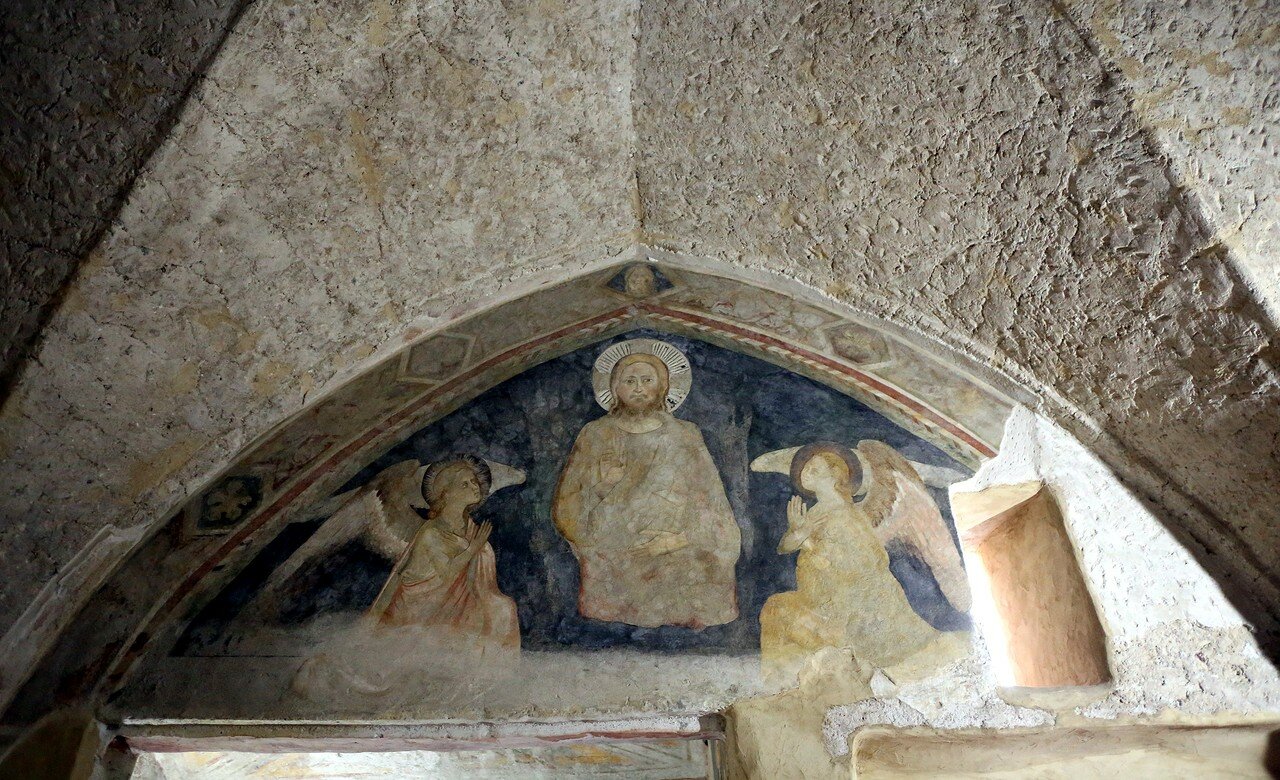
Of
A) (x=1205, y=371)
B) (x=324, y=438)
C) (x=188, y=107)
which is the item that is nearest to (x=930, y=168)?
(x=1205, y=371)

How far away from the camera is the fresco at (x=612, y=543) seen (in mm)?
3395

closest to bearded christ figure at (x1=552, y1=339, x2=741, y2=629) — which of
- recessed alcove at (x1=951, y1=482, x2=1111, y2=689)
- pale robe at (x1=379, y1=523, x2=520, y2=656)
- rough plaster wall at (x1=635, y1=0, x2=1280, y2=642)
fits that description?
pale robe at (x1=379, y1=523, x2=520, y2=656)

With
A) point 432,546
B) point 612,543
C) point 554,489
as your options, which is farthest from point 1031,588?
point 432,546

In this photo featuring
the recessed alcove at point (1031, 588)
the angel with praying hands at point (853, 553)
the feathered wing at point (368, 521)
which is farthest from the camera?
the feathered wing at point (368, 521)

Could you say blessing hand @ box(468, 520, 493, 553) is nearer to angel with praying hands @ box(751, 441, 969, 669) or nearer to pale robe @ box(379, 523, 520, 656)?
pale robe @ box(379, 523, 520, 656)

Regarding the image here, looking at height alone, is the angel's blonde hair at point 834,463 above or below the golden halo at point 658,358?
below

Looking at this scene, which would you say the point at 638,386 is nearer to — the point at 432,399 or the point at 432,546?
the point at 432,399

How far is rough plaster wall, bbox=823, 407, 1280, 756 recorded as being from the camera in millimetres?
2943

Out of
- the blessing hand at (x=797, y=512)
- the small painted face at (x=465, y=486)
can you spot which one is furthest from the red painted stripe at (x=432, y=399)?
the blessing hand at (x=797, y=512)

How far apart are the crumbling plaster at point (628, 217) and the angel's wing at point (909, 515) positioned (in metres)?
0.62

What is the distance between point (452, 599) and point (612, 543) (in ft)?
2.11

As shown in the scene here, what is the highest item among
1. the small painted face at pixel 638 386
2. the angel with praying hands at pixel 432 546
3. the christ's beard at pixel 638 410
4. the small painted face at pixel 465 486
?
the small painted face at pixel 638 386

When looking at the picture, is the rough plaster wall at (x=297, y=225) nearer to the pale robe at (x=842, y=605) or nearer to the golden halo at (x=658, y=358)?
the golden halo at (x=658, y=358)

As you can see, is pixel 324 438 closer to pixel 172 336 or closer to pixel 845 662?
pixel 172 336
